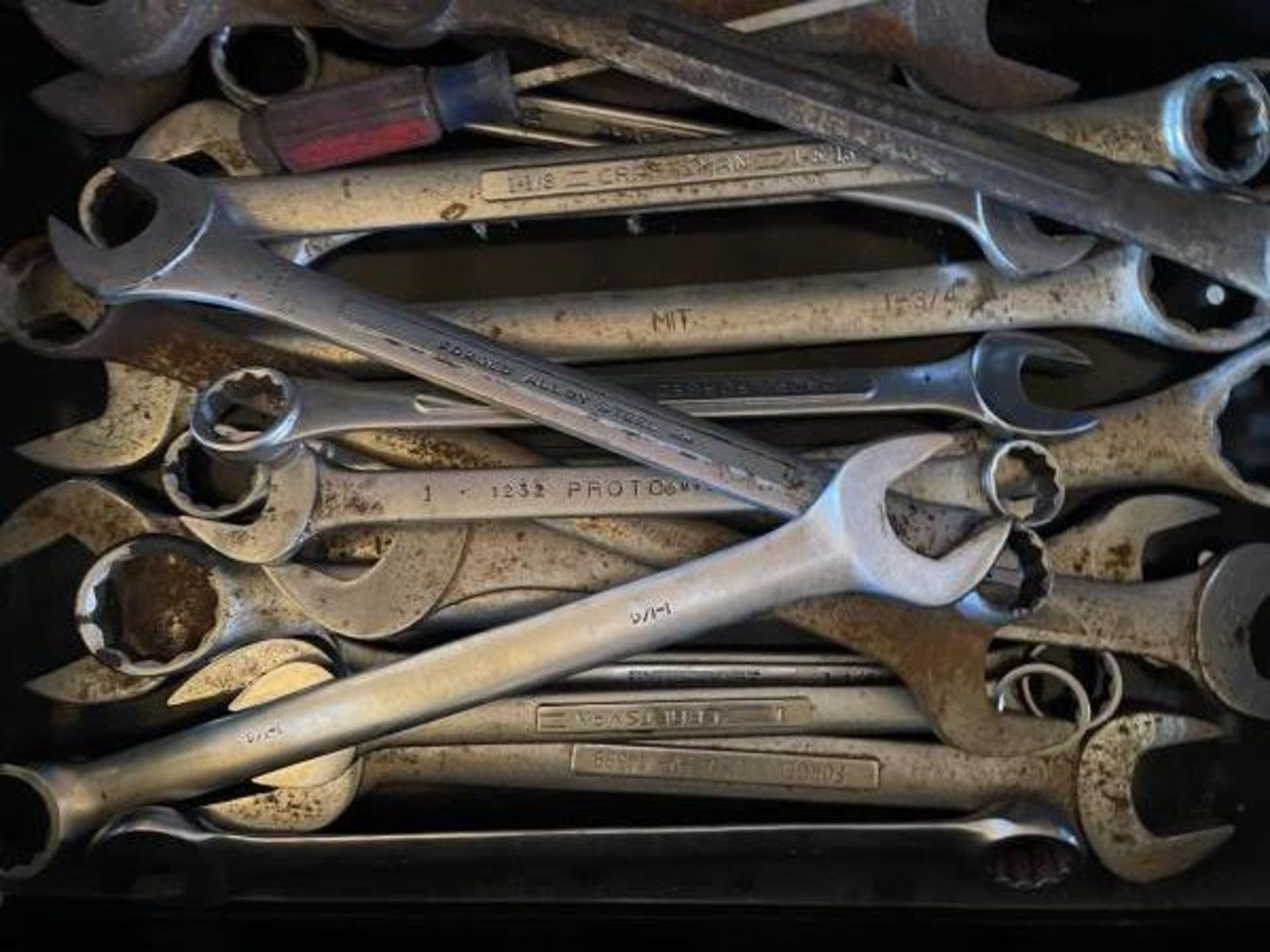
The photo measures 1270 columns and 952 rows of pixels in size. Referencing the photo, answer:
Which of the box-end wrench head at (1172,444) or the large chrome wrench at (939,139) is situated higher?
the large chrome wrench at (939,139)

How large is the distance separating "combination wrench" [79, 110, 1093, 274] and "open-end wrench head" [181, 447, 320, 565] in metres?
Answer: 0.17

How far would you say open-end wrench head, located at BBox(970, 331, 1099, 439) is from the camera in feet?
3.26

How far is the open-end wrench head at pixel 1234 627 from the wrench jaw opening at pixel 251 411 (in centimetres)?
67

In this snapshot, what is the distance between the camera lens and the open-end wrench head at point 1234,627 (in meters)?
1.02

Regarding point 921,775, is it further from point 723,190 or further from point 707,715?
point 723,190

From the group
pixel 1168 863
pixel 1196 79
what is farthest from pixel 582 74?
pixel 1168 863

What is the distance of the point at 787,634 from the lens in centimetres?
106

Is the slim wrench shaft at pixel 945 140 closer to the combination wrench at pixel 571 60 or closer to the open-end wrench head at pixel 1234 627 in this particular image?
the combination wrench at pixel 571 60

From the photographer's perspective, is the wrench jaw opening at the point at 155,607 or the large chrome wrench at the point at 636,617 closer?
the large chrome wrench at the point at 636,617

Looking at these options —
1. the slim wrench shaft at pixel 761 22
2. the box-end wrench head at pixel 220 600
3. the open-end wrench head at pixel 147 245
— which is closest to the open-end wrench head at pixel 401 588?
the box-end wrench head at pixel 220 600

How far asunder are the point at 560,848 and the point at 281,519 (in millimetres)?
311

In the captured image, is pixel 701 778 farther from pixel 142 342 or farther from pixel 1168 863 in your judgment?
pixel 142 342

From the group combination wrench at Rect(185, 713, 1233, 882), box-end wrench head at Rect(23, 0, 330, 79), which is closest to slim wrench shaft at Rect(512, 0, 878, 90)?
box-end wrench head at Rect(23, 0, 330, 79)

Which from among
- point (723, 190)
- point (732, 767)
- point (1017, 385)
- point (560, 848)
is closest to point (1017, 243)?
point (1017, 385)
